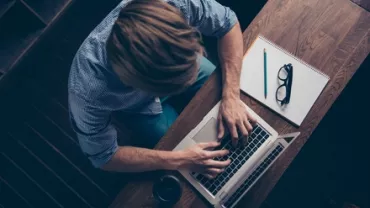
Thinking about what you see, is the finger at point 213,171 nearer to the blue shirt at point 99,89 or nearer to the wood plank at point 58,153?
the blue shirt at point 99,89

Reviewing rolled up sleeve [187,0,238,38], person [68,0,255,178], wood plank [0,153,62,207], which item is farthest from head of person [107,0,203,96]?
wood plank [0,153,62,207]

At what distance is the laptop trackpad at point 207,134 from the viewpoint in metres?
1.29

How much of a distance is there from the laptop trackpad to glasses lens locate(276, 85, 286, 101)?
11.0 inches

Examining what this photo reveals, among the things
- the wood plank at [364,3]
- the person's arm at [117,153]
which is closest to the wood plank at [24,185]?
the person's arm at [117,153]

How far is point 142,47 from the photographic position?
96 cm

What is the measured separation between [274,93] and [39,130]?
157cm

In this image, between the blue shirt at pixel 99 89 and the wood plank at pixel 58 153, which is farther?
the wood plank at pixel 58 153

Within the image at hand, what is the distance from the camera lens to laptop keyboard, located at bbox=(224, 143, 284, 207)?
119 centimetres

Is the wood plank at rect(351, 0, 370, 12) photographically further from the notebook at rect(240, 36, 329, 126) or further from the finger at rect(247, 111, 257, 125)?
the finger at rect(247, 111, 257, 125)

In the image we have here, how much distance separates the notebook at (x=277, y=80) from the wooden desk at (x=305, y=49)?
0.09ft

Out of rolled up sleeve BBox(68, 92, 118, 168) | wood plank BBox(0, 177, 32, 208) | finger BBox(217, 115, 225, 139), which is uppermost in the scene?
rolled up sleeve BBox(68, 92, 118, 168)

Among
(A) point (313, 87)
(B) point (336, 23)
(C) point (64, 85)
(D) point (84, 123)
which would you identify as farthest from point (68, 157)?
(B) point (336, 23)

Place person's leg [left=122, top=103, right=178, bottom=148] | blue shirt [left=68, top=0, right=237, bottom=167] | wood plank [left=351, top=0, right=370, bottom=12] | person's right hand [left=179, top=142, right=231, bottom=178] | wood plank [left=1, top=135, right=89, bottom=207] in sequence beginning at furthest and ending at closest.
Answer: wood plank [left=1, top=135, right=89, bottom=207], person's leg [left=122, top=103, right=178, bottom=148], wood plank [left=351, top=0, right=370, bottom=12], person's right hand [left=179, top=142, right=231, bottom=178], blue shirt [left=68, top=0, right=237, bottom=167]

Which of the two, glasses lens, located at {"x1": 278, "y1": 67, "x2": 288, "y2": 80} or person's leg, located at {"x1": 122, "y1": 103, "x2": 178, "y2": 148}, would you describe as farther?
person's leg, located at {"x1": 122, "y1": 103, "x2": 178, "y2": 148}
